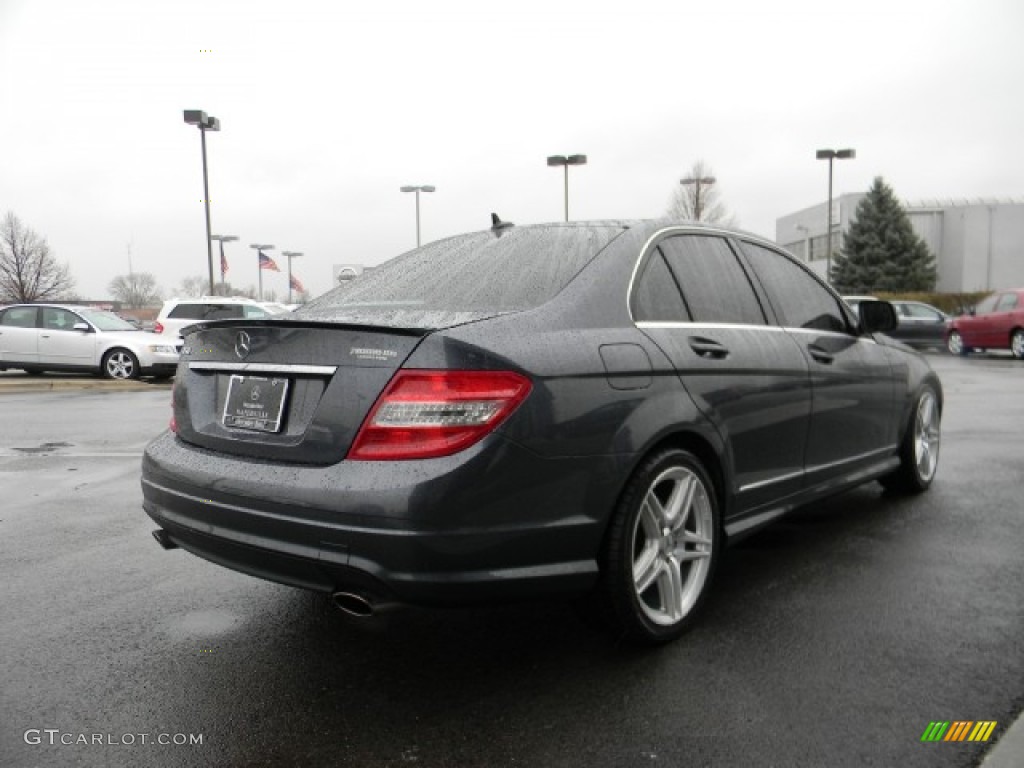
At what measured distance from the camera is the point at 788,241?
75625 millimetres

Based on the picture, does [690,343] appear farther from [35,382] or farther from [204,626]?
[35,382]

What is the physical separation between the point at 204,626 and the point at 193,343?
109 cm

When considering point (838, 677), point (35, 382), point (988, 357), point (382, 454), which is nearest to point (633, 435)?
point (382, 454)

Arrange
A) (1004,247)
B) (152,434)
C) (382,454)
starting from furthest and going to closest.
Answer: (1004,247) < (152,434) < (382,454)

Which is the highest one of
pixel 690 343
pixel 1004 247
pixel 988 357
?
pixel 1004 247

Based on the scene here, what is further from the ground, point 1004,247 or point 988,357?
point 1004,247

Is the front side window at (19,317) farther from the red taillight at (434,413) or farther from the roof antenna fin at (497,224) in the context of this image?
the red taillight at (434,413)

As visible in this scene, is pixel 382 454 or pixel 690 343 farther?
pixel 690 343

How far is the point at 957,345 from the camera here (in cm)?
2191

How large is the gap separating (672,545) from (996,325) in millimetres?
19902

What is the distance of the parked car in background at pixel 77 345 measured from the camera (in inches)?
600

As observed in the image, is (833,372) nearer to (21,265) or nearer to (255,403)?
(255,403)

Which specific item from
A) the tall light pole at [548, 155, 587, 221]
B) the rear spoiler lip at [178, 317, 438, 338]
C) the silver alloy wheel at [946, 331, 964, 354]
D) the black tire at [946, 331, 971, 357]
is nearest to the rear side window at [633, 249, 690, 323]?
the rear spoiler lip at [178, 317, 438, 338]

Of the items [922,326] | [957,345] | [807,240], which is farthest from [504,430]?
[807,240]
